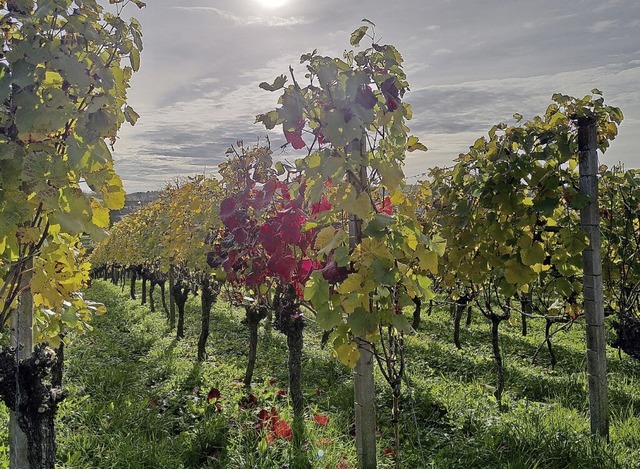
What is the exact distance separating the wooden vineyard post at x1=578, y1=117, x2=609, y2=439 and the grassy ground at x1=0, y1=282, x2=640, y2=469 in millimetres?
274

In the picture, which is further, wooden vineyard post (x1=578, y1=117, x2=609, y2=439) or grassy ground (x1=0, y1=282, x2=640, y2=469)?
grassy ground (x1=0, y1=282, x2=640, y2=469)

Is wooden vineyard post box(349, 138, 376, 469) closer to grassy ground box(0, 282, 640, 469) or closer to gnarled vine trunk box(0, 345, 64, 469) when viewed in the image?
grassy ground box(0, 282, 640, 469)

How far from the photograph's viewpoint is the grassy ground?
3.42m

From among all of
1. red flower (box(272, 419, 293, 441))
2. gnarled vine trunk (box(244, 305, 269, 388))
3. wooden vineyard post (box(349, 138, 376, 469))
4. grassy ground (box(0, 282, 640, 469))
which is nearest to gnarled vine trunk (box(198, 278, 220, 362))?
grassy ground (box(0, 282, 640, 469))

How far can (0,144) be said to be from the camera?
183cm

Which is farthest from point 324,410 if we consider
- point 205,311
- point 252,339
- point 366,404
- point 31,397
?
point 31,397

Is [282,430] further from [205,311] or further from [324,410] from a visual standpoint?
[205,311]

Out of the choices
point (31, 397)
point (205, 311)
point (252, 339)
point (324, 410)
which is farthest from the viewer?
point (205, 311)

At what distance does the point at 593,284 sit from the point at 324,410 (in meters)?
2.97

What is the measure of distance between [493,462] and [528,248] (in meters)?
1.57

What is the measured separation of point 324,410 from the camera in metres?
5.02

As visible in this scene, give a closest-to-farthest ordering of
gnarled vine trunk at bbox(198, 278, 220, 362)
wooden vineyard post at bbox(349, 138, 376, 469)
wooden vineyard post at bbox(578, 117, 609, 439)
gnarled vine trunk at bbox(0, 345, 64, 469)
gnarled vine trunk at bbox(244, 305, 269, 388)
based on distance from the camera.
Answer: gnarled vine trunk at bbox(0, 345, 64, 469), wooden vineyard post at bbox(349, 138, 376, 469), wooden vineyard post at bbox(578, 117, 609, 439), gnarled vine trunk at bbox(244, 305, 269, 388), gnarled vine trunk at bbox(198, 278, 220, 362)

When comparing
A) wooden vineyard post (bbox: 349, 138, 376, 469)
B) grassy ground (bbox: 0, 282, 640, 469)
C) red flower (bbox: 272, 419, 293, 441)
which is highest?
wooden vineyard post (bbox: 349, 138, 376, 469)

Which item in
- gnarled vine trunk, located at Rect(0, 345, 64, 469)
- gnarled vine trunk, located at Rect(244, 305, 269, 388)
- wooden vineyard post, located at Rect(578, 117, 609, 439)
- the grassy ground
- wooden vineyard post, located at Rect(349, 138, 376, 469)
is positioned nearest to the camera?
gnarled vine trunk, located at Rect(0, 345, 64, 469)
